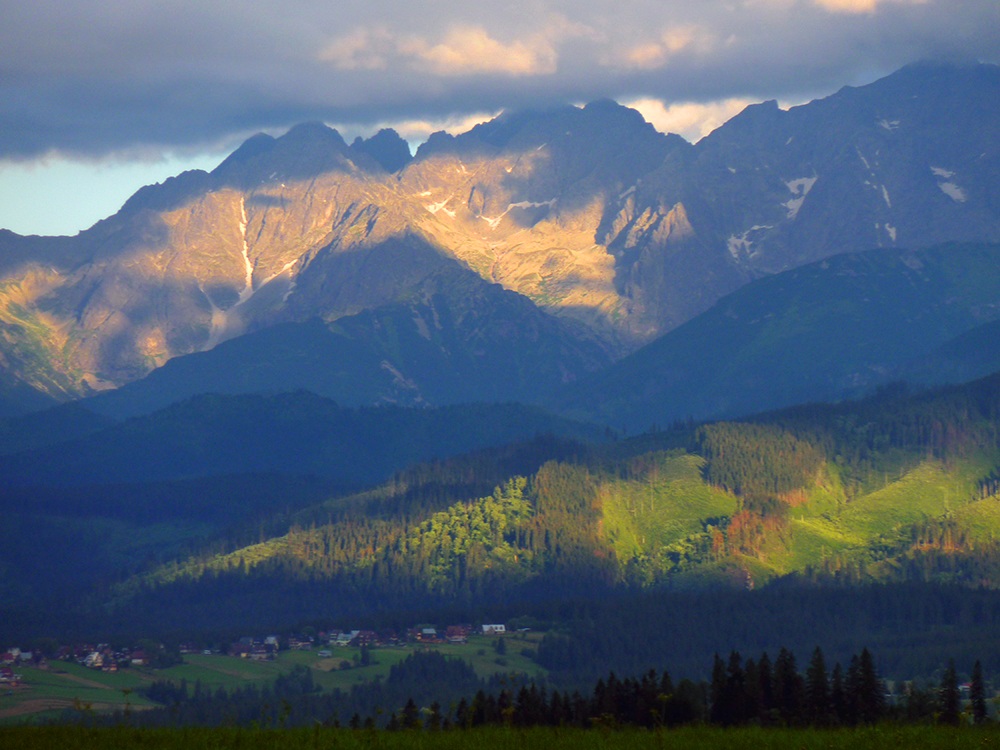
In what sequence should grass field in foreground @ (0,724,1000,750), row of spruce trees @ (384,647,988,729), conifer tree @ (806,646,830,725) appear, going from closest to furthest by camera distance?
grass field in foreground @ (0,724,1000,750), row of spruce trees @ (384,647,988,729), conifer tree @ (806,646,830,725)

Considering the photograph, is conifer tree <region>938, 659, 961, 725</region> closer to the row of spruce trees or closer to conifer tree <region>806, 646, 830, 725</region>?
the row of spruce trees

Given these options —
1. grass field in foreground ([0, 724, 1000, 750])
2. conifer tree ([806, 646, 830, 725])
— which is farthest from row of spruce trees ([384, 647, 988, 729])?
grass field in foreground ([0, 724, 1000, 750])

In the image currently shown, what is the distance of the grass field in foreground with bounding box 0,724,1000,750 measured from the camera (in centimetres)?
6212

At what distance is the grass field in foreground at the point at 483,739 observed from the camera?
62.1 meters

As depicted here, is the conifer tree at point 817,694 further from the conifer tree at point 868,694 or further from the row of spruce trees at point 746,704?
the conifer tree at point 868,694

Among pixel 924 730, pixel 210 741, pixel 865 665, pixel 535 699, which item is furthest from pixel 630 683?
pixel 210 741

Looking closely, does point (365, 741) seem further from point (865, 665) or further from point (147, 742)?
point (865, 665)

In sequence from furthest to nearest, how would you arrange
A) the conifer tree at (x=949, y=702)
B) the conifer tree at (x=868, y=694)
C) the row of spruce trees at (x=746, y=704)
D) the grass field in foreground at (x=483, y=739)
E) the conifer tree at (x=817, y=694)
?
the conifer tree at (x=817, y=694), the conifer tree at (x=868, y=694), the row of spruce trees at (x=746, y=704), the conifer tree at (x=949, y=702), the grass field in foreground at (x=483, y=739)

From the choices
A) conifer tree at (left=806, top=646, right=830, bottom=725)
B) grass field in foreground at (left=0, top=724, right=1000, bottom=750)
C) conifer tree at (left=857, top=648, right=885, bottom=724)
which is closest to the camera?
grass field in foreground at (left=0, top=724, right=1000, bottom=750)

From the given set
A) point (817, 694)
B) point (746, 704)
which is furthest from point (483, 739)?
point (817, 694)

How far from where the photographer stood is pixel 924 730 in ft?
217

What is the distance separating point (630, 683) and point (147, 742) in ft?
135

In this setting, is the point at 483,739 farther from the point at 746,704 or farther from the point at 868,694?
the point at 868,694

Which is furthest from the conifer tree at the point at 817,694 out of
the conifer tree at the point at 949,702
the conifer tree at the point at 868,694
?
the conifer tree at the point at 949,702
